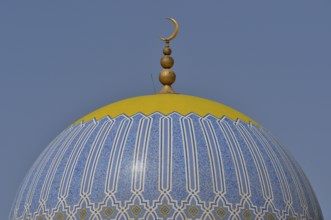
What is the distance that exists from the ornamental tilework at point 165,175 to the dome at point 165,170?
17 millimetres

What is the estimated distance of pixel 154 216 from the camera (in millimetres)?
25438

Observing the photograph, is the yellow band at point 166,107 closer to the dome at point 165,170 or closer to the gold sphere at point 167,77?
the dome at point 165,170

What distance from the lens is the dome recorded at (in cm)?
2567

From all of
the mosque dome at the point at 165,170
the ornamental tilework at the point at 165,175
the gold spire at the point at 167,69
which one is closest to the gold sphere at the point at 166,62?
the gold spire at the point at 167,69

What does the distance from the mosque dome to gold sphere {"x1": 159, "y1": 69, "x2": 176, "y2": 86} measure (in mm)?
703

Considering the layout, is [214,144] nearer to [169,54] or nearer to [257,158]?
[257,158]

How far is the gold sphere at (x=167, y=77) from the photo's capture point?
28.5m

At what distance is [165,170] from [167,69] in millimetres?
3409

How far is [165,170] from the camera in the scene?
84.7ft

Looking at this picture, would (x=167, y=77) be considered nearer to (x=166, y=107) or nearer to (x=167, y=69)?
(x=167, y=69)

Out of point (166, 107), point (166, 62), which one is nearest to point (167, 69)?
point (166, 62)

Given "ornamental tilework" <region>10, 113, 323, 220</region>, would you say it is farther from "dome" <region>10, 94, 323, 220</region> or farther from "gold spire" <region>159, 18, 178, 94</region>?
"gold spire" <region>159, 18, 178, 94</region>

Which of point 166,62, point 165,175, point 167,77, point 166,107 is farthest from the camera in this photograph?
point 166,62

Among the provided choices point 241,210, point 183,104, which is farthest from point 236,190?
point 183,104
